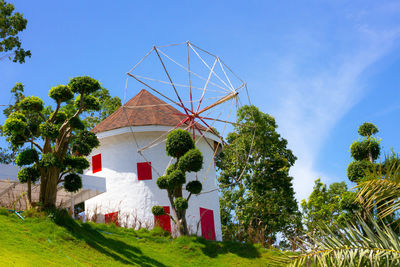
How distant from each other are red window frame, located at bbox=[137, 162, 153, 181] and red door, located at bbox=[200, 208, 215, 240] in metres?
3.82

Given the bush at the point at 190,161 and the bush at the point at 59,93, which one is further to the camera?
the bush at the point at 190,161

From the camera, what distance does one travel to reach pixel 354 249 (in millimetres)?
10375

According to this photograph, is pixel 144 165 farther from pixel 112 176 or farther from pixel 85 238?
pixel 85 238

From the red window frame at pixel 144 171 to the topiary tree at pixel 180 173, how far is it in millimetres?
4950

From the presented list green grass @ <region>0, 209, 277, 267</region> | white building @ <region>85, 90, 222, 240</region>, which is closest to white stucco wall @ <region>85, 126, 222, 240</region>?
white building @ <region>85, 90, 222, 240</region>

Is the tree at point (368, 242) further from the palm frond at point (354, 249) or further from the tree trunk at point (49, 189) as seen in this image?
the tree trunk at point (49, 189)

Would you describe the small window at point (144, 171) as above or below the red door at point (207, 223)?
above

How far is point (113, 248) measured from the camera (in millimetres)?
19641

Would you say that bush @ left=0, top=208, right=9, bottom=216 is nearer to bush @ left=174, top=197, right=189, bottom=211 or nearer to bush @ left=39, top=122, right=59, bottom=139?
bush @ left=39, top=122, right=59, bottom=139

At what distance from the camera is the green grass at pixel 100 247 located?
52.7 ft

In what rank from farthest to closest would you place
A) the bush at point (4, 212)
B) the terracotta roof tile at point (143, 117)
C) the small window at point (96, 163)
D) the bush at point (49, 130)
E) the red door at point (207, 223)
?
the small window at point (96, 163), the terracotta roof tile at point (143, 117), the red door at point (207, 223), the bush at point (49, 130), the bush at point (4, 212)

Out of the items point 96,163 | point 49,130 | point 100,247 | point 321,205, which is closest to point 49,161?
point 49,130

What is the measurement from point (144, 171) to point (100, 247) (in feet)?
33.5

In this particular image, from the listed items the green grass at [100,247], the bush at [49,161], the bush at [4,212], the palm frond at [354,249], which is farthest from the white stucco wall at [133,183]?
the palm frond at [354,249]
